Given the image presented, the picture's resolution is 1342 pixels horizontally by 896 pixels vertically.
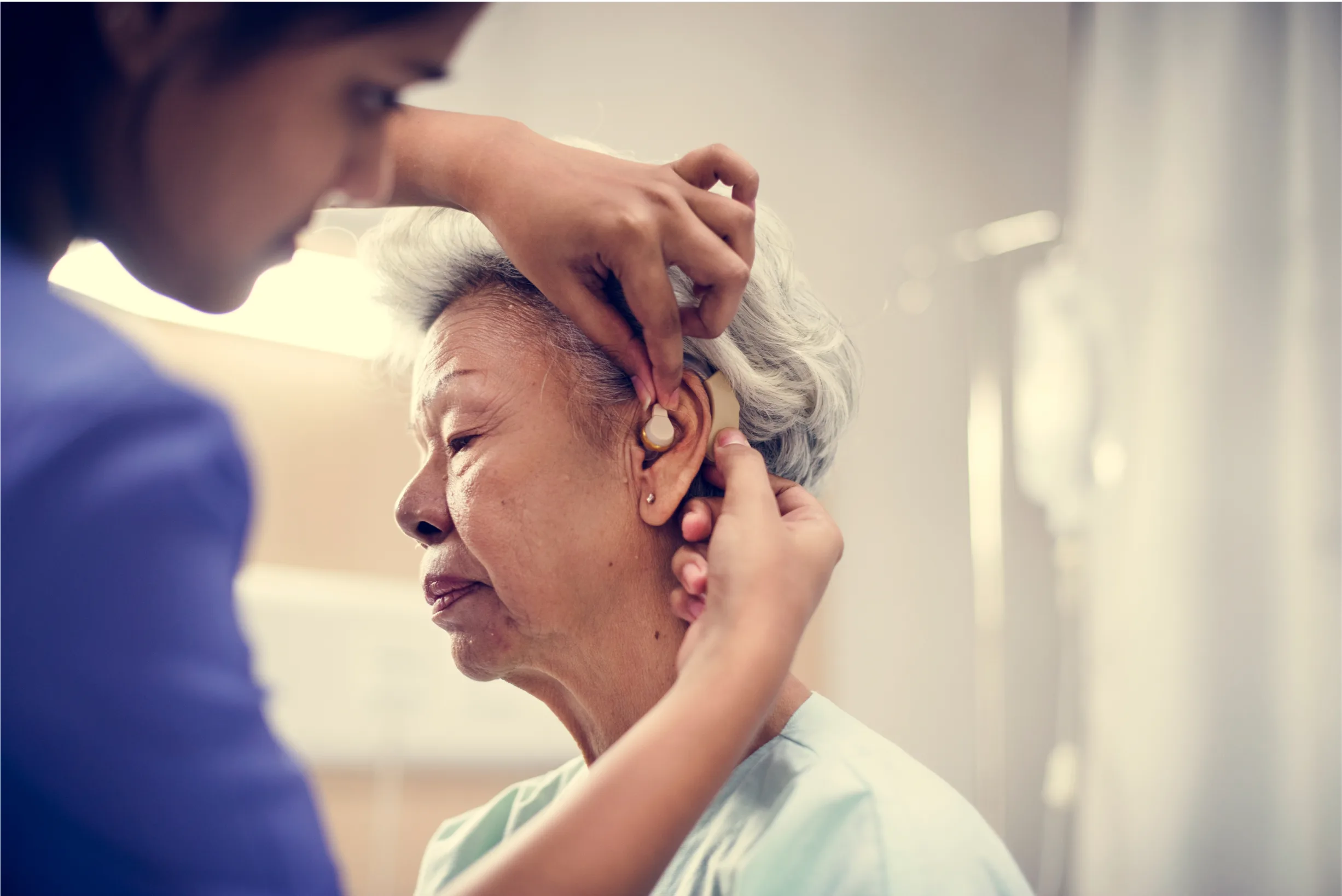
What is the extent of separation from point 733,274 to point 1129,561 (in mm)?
1362

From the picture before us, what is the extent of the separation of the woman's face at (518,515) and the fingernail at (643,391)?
43mm

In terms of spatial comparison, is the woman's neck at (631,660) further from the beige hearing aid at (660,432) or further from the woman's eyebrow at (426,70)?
the woman's eyebrow at (426,70)

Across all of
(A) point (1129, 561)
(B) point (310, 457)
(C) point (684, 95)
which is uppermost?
(C) point (684, 95)

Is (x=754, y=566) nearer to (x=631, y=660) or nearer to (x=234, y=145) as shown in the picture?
(x=631, y=660)

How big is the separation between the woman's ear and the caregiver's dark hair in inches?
21.1

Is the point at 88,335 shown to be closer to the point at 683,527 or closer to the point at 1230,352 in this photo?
the point at 683,527

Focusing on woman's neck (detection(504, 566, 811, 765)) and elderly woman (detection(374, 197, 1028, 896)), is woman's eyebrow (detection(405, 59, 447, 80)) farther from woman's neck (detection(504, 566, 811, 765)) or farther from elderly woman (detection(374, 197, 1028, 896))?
woman's neck (detection(504, 566, 811, 765))

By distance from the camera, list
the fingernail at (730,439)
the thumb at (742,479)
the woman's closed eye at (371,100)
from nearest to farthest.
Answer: the woman's closed eye at (371,100) < the thumb at (742,479) < the fingernail at (730,439)

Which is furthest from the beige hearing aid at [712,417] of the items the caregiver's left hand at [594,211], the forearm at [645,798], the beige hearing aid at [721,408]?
the forearm at [645,798]

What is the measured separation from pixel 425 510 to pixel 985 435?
1.66 m

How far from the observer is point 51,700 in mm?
373

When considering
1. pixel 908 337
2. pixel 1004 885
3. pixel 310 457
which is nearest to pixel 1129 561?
pixel 908 337

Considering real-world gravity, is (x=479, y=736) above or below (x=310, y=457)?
below

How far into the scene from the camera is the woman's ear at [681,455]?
37.0 inches
